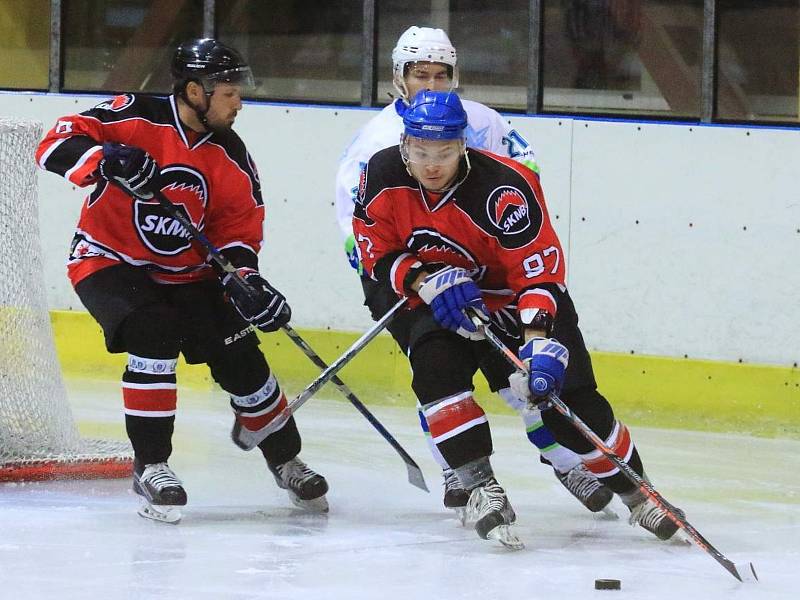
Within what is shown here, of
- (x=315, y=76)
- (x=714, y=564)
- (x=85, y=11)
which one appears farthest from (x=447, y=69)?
(x=85, y=11)

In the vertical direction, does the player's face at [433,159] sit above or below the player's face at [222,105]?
below

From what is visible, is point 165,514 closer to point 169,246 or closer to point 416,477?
point 169,246

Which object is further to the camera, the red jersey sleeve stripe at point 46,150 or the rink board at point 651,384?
the rink board at point 651,384

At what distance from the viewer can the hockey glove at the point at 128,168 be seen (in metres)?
3.06

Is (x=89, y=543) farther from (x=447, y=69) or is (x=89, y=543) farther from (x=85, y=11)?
(x=85, y=11)

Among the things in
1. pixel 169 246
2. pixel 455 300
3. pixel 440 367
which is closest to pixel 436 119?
pixel 455 300

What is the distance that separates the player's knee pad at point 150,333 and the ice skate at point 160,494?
0.76 feet

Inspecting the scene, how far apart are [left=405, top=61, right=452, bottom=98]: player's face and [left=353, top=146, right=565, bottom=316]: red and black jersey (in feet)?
1.20

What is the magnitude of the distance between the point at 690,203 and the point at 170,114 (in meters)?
1.88

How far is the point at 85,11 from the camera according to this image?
19.0 feet

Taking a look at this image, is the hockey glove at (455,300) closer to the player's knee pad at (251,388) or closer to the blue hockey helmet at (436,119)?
the blue hockey helmet at (436,119)

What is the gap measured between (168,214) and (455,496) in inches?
31.6

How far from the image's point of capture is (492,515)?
2.89m

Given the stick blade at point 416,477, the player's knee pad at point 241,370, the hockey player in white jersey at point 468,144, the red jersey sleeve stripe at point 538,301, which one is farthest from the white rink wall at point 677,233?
the red jersey sleeve stripe at point 538,301
